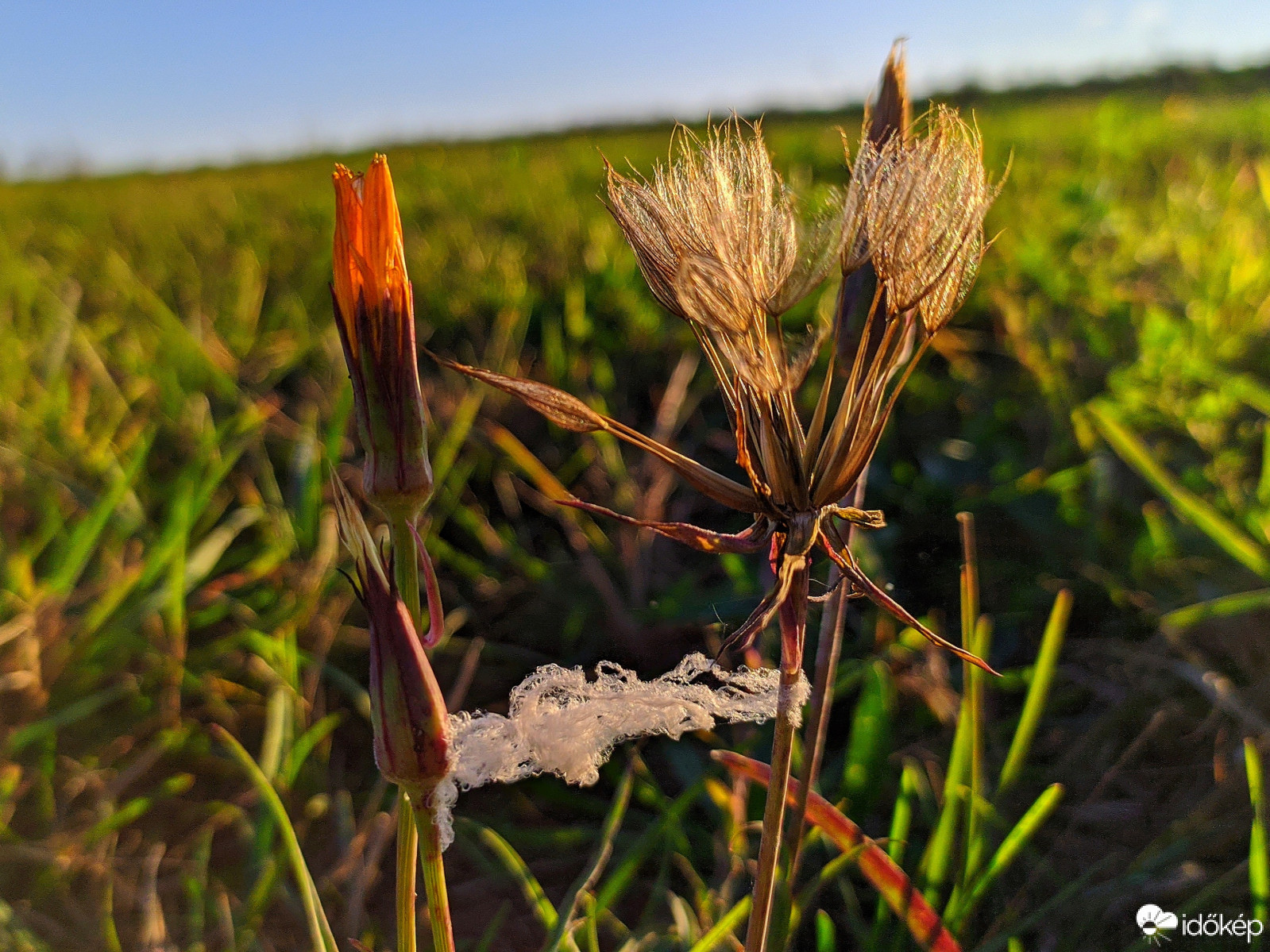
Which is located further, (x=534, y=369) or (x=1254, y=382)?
(x=534, y=369)

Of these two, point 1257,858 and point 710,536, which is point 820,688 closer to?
point 710,536

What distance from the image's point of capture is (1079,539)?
5.08 feet

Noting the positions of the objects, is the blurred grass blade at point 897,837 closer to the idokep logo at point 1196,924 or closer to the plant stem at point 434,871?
the idokep logo at point 1196,924

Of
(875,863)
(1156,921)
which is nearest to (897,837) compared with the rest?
(875,863)

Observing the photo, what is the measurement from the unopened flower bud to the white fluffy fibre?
0.01m

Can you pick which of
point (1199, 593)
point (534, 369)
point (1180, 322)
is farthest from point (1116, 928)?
point (534, 369)

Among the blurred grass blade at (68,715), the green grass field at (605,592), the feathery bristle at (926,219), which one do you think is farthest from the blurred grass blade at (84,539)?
the feathery bristle at (926,219)

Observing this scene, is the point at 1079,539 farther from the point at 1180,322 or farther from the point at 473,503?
the point at 473,503

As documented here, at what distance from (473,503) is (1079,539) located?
112 centimetres

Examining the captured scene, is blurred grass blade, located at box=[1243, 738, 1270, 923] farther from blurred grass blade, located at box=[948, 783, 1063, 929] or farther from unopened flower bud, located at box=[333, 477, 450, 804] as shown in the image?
unopened flower bud, located at box=[333, 477, 450, 804]

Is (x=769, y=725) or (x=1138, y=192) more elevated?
(x=1138, y=192)

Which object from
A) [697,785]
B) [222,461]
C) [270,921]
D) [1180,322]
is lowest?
[270,921]

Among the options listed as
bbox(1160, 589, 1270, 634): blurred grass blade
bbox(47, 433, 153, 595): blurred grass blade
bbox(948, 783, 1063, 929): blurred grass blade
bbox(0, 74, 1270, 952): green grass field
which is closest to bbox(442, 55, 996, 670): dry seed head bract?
bbox(948, 783, 1063, 929): blurred grass blade

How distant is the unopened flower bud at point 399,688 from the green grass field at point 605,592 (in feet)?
1.45
